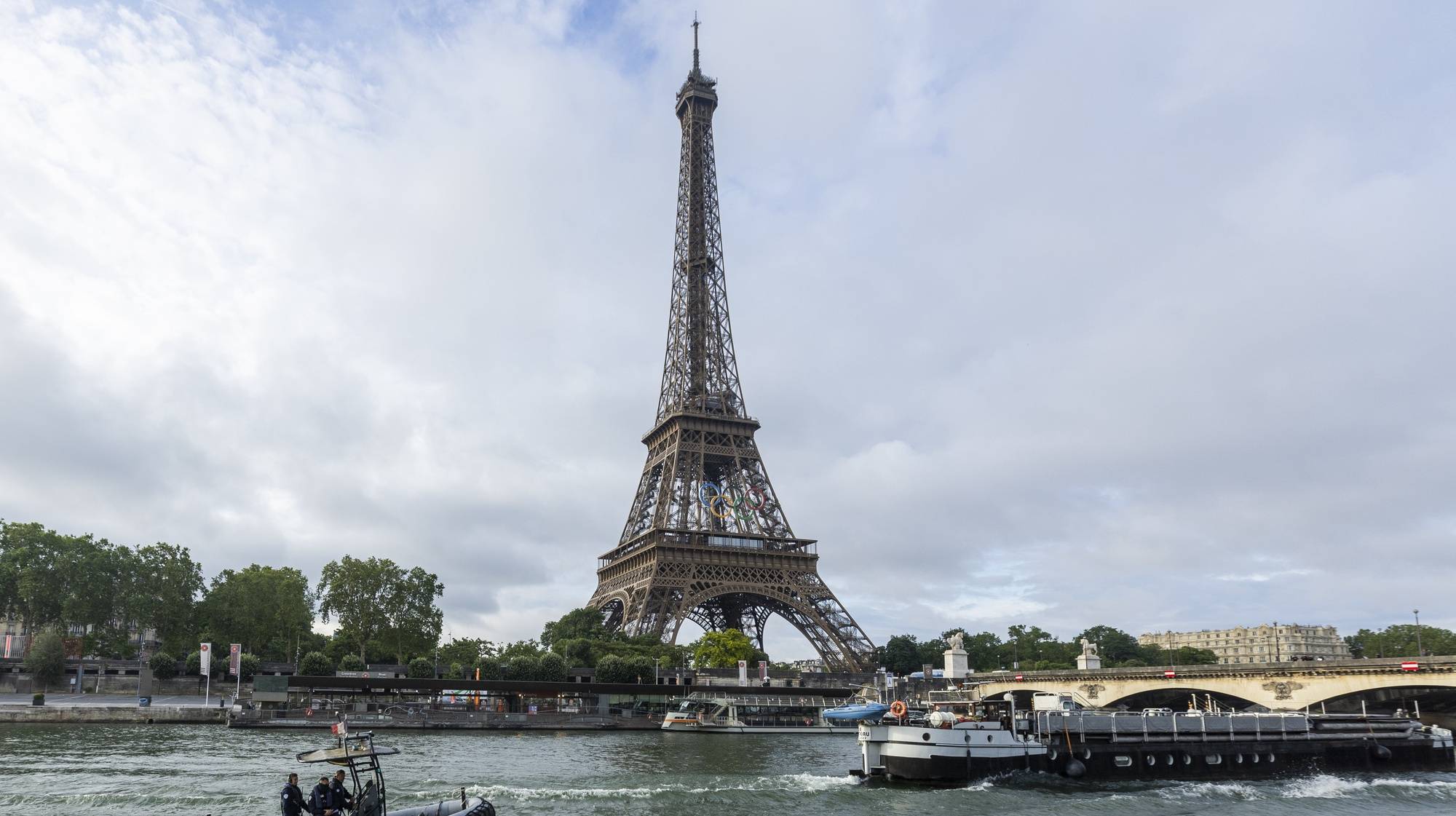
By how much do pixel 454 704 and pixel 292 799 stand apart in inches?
2534

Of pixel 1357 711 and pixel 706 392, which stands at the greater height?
pixel 706 392

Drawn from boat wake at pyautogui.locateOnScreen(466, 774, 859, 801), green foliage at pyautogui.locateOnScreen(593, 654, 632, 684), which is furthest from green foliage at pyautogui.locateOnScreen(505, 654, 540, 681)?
boat wake at pyautogui.locateOnScreen(466, 774, 859, 801)

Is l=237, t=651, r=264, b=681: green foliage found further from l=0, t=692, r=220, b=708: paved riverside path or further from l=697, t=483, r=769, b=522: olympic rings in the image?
l=697, t=483, r=769, b=522: olympic rings

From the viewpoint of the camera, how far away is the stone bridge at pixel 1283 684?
61250 millimetres

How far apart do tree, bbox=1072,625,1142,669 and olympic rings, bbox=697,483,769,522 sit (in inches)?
3196

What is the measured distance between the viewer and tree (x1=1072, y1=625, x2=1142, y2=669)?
169 meters

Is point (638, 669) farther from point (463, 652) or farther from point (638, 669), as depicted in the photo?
point (463, 652)

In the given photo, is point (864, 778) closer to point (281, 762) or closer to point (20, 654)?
point (281, 762)

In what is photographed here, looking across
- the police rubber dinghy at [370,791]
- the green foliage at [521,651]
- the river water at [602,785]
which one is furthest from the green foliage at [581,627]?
the police rubber dinghy at [370,791]

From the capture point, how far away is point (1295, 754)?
54406 mm

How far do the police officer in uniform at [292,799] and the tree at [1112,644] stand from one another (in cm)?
15793

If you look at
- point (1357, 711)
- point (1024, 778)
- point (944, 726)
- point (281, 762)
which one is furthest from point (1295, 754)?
point (281, 762)

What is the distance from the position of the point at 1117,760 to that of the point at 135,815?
42025 mm

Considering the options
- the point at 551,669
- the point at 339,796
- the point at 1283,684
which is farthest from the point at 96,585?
the point at 1283,684
